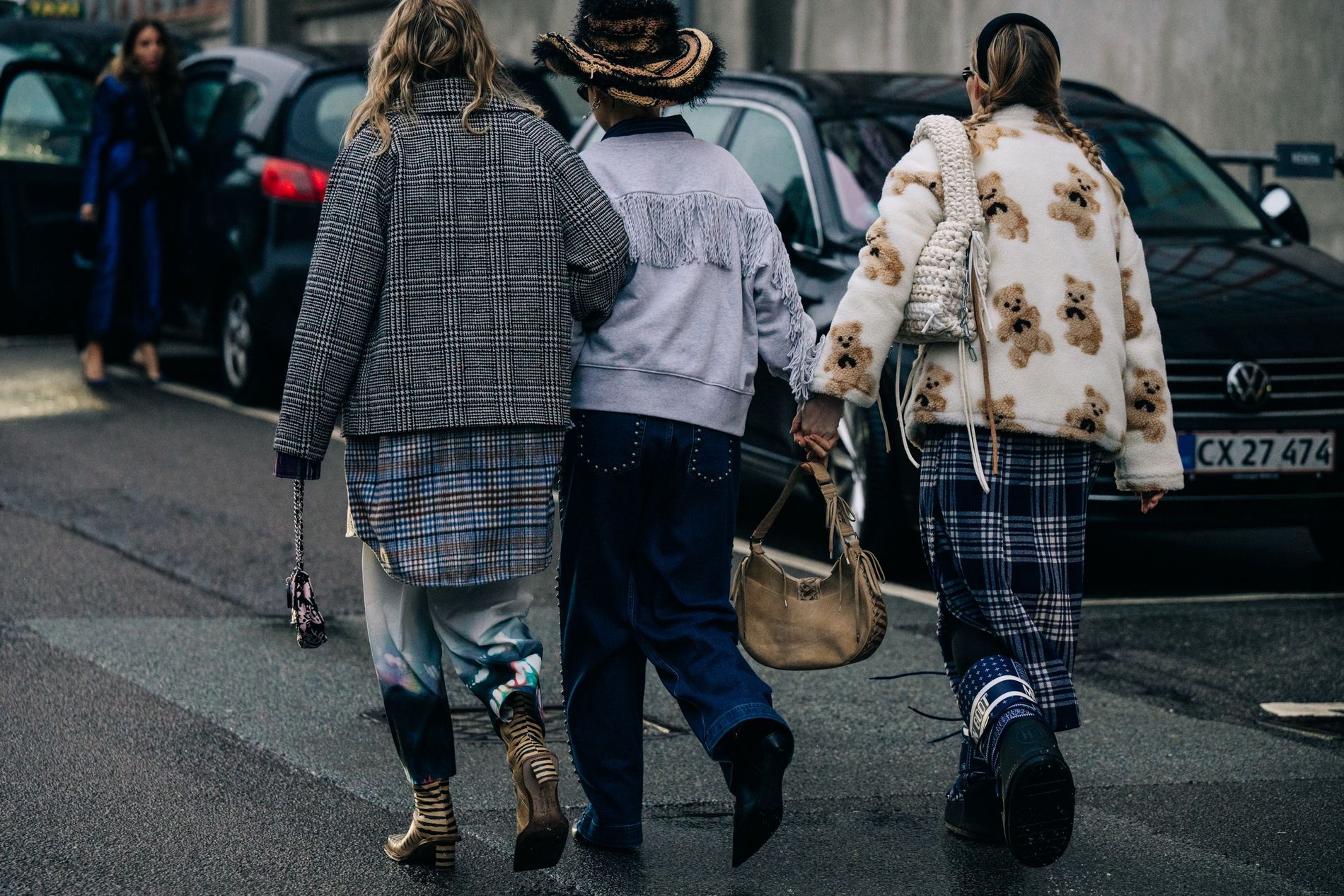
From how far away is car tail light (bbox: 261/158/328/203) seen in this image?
9844mm

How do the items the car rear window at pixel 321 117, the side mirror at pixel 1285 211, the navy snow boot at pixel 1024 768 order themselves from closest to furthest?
the navy snow boot at pixel 1024 768
the side mirror at pixel 1285 211
the car rear window at pixel 321 117

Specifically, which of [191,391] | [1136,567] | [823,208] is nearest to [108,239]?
[191,391]

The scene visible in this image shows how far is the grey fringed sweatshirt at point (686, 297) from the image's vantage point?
396 cm

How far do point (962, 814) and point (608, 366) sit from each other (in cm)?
127

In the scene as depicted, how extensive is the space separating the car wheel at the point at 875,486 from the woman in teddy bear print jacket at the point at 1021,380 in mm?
2681

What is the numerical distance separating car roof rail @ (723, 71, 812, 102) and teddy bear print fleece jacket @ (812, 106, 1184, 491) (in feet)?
12.7

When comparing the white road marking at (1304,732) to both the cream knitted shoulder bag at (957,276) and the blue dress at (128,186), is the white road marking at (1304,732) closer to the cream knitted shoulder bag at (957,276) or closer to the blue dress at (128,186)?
the cream knitted shoulder bag at (957,276)

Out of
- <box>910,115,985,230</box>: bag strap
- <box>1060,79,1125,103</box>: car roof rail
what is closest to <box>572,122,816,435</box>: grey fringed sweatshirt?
<box>910,115,985,230</box>: bag strap

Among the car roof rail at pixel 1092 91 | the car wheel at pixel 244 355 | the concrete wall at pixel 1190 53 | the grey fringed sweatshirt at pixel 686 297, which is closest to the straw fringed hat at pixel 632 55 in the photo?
the grey fringed sweatshirt at pixel 686 297

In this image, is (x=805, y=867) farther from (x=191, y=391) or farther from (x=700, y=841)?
(x=191, y=391)

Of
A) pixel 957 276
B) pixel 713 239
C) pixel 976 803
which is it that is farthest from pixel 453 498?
pixel 976 803

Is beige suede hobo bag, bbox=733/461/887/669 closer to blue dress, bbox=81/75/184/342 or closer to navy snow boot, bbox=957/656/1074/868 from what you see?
navy snow boot, bbox=957/656/1074/868

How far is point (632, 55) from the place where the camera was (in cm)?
402

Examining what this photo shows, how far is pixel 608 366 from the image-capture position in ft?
13.1
